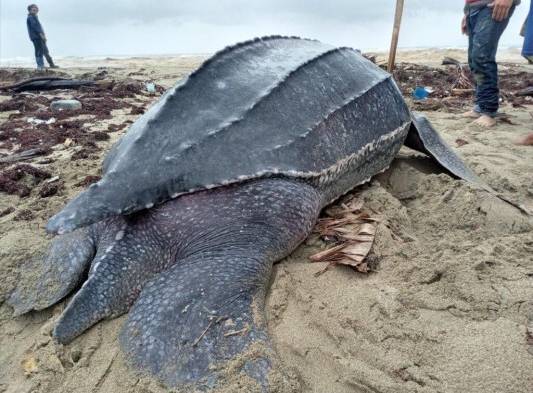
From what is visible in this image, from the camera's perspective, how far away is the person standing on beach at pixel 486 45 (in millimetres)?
3238

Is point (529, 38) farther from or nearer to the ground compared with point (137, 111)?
→ farther from the ground

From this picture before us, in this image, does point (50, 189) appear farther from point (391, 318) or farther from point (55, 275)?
point (391, 318)

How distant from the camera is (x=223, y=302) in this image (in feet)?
3.90

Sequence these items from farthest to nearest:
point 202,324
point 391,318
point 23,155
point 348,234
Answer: point 23,155 → point 348,234 → point 391,318 → point 202,324

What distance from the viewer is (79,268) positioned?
142 centimetres

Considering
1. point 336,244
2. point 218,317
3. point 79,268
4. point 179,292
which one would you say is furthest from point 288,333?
point 79,268

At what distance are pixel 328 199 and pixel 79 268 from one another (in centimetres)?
108

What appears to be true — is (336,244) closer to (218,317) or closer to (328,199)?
(328,199)

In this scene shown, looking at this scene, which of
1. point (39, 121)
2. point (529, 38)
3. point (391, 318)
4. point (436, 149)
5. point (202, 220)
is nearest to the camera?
point (391, 318)

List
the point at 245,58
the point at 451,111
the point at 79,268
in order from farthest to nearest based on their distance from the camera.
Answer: the point at 451,111 → the point at 245,58 → the point at 79,268

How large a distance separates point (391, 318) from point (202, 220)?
70 centimetres

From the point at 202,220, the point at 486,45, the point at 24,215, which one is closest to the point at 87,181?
the point at 24,215

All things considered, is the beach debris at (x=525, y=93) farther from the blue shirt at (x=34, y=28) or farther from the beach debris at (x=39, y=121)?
the blue shirt at (x=34, y=28)

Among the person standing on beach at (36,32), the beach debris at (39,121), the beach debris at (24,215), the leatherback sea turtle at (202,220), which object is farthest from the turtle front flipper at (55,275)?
the person standing on beach at (36,32)
